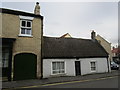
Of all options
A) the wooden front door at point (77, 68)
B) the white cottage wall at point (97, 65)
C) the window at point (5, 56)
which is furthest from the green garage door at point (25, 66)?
the white cottage wall at point (97, 65)

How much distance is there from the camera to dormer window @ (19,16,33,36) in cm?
1222

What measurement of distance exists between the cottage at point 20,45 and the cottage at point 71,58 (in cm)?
137

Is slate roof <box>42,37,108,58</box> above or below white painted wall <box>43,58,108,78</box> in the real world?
above

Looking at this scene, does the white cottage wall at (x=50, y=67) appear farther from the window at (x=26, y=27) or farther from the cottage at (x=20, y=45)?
the window at (x=26, y=27)

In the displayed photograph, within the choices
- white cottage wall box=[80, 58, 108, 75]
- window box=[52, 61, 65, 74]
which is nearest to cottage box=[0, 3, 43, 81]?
window box=[52, 61, 65, 74]

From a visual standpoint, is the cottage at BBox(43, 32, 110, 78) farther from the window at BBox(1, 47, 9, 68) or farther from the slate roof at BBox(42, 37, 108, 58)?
the window at BBox(1, 47, 9, 68)

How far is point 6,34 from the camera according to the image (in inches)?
449

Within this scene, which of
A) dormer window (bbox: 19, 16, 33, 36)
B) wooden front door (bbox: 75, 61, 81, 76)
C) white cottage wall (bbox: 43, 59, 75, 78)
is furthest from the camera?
wooden front door (bbox: 75, 61, 81, 76)

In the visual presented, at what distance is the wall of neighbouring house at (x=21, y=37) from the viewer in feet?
37.7

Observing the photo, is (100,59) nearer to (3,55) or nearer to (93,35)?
(93,35)

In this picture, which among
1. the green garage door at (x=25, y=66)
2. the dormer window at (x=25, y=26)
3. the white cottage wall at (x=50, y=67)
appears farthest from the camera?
the white cottage wall at (x=50, y=67)

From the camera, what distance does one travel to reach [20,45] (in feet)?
38.7

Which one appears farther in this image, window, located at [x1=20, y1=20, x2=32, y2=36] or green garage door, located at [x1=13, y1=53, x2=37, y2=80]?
window, located at [x1=20, y1=20, x2=32, y2=36]

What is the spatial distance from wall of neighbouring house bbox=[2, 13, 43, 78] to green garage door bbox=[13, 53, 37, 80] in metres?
0.43
